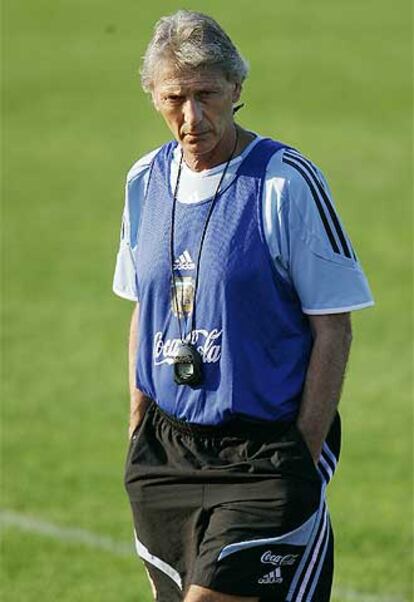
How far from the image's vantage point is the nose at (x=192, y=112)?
560 cm

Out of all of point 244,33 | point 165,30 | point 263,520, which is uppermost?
point 244,33

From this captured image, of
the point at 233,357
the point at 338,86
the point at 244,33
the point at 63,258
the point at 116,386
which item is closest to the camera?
the point at 233,357

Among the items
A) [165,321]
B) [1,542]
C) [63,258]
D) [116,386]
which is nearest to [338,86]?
[63,258]

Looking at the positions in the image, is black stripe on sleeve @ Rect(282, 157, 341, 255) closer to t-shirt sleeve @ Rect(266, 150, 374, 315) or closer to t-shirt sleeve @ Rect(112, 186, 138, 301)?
t-shirt sleeve @ Rect(266, 150, 374, 315)

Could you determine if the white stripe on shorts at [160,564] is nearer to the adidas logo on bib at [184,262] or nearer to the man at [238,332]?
the man at [238,332]

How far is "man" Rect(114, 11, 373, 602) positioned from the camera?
5582 mm

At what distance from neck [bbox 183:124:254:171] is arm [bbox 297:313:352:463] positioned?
58cm

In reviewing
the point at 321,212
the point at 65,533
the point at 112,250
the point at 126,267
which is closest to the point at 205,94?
the point at 321,212

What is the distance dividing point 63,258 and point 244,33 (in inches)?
464

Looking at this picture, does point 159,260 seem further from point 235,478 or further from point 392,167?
point 392,167

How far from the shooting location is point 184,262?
575cm

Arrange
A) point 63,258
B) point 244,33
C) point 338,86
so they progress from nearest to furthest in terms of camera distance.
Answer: point 63,258 < point 338,86 < point 244,33

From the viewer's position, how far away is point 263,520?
567cm

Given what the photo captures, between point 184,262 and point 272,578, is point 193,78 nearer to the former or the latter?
point 184,262
